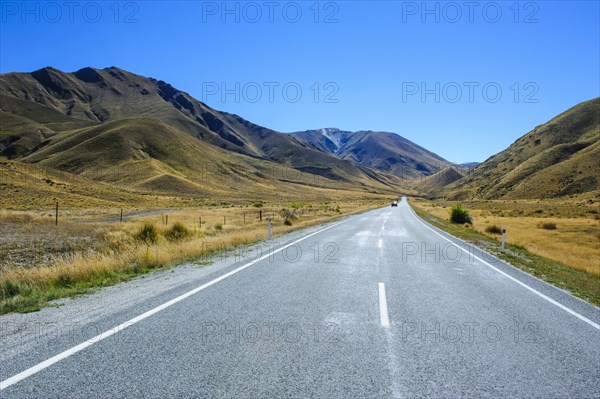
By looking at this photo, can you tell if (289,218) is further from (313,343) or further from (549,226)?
(313,343)

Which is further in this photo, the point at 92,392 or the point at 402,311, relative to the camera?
the point at 402,311

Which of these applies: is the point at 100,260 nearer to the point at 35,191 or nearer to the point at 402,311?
the point at 402,311

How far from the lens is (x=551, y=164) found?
4124 inches

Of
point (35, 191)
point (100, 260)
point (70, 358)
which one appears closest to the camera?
point (70, 358)

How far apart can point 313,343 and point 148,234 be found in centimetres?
1563

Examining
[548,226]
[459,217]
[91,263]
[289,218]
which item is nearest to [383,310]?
[91,263]

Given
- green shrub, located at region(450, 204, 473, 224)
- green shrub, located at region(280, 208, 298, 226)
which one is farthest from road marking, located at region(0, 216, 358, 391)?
green shrub, located at region(450, 204, 473, 224)

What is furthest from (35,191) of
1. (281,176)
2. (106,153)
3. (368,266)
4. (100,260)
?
(281,176)

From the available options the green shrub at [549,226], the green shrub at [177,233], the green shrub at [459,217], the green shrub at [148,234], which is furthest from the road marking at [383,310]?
the green shrub at [549,226]

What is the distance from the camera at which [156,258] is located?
11.0 m

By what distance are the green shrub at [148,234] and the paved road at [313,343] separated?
971 centimetres

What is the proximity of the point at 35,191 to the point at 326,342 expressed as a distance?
6289 cm

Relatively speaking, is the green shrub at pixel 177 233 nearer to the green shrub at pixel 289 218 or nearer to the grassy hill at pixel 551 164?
the green shrub at pixel 289 218

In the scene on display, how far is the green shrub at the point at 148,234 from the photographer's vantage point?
17719mm
